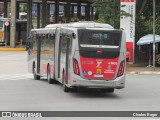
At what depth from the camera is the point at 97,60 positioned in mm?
20172

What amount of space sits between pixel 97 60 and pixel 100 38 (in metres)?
0.93

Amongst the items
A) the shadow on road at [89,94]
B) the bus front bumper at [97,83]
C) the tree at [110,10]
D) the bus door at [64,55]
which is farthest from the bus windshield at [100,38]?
the tree at [110,10]

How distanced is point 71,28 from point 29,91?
10.8ft

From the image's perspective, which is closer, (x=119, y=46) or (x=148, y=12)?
(x=119, y=46)

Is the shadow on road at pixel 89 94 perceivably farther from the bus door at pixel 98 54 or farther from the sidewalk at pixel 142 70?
the sidewalk at pixel 142 70

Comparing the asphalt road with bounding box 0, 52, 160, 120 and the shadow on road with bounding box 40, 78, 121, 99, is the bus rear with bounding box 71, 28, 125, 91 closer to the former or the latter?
the shadow on road with bounding box 40, 78, 121, 99

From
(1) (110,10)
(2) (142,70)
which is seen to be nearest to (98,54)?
(2) (142,70)

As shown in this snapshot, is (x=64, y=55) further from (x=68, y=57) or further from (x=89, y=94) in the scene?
(x=89, y=94)

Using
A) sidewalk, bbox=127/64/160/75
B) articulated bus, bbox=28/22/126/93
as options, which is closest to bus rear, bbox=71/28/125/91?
Answer: articulated bus, bbox=28/22/126/93

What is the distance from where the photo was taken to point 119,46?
2055 cm

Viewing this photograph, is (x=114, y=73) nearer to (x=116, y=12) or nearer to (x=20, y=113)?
(x=20, y=113)

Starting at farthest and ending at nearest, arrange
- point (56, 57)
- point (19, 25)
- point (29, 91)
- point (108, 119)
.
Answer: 1. point (19, 25)
2. point (56, 57)
3. point (29, 91)
4. point (108, 119)

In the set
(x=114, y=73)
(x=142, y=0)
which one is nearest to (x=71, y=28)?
(x=114, y=73)

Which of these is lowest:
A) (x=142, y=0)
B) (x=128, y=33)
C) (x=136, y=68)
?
(x=136, y=68)
